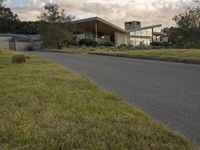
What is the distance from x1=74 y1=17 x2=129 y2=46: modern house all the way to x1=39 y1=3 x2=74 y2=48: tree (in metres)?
15.9

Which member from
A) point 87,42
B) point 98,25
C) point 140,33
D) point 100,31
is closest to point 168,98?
point 87,42

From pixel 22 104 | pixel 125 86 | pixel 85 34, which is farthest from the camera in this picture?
pixel 85 34

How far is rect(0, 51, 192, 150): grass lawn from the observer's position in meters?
5.27

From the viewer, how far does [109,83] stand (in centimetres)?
1325

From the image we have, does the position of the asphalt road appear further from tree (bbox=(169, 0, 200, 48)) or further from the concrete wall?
the concrete wall

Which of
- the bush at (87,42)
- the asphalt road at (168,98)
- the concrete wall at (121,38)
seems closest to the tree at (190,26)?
the asphalt road at (168,98)

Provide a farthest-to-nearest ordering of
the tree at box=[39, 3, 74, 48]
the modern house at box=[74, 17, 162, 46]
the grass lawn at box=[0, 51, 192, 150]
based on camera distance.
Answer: the modern house at box=[74, 17, 162, 46] < the tree at box=[39, 3, 74, 48] < the grass lawn at box=[0, 51, 192, 150]

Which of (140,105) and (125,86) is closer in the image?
(140,105)

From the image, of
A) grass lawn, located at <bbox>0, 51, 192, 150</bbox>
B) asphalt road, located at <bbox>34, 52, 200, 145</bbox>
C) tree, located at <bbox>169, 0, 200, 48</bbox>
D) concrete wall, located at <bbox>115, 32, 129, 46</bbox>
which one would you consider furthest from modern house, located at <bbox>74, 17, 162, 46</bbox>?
grass lawn, located at <bbox>0, 51, 192, 150</bbox>

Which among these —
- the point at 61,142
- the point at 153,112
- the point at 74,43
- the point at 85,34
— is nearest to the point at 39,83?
the point at 153,112

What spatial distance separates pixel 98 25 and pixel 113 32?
8855mm

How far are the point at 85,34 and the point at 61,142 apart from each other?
8752 centimetres

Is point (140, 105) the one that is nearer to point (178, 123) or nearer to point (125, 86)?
point (178, 123)

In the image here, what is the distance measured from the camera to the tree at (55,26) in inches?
2497
